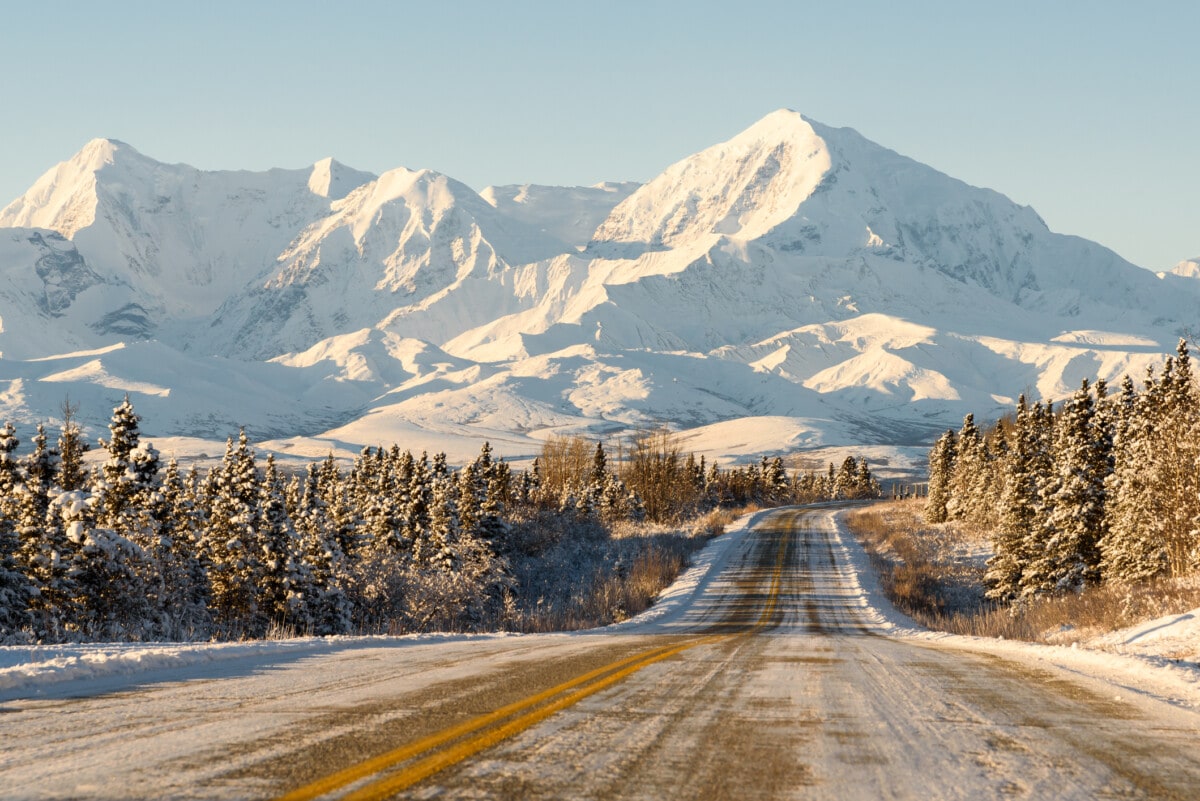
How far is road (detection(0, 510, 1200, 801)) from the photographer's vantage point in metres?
4.88

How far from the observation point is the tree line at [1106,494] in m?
27.5

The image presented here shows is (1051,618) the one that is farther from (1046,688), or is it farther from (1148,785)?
(1148,785)

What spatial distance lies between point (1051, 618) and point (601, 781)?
844 inches

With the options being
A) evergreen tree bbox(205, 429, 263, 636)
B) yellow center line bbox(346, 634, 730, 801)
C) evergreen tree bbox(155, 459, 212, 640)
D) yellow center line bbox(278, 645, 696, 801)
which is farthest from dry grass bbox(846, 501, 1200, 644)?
evergreen tree bbox(205, 429, 263, 636)

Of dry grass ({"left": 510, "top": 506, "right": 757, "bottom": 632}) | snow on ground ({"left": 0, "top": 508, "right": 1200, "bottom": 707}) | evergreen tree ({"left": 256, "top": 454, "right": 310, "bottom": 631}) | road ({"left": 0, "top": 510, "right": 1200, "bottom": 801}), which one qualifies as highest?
road ({"left": 0, "top": 510, "right": 1200, "bottom": 801})

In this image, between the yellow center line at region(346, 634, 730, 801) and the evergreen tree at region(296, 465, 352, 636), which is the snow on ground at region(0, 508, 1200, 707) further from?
the evergreen tree at region(296, 465, 352, 636)

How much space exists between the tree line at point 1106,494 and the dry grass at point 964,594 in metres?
1.60

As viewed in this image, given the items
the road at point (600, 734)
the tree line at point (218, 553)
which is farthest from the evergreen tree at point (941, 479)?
the road at point (600, 734)

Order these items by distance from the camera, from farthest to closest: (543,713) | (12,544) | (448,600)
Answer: (448,600)
(12,544)
(543,713)

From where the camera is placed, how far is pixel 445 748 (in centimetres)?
554

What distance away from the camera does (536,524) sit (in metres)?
65.8

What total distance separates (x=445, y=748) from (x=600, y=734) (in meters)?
1.08

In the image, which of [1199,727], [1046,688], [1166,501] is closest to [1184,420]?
[1166,501]

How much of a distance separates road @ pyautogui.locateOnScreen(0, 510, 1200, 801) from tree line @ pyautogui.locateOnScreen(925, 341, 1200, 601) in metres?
18.4
